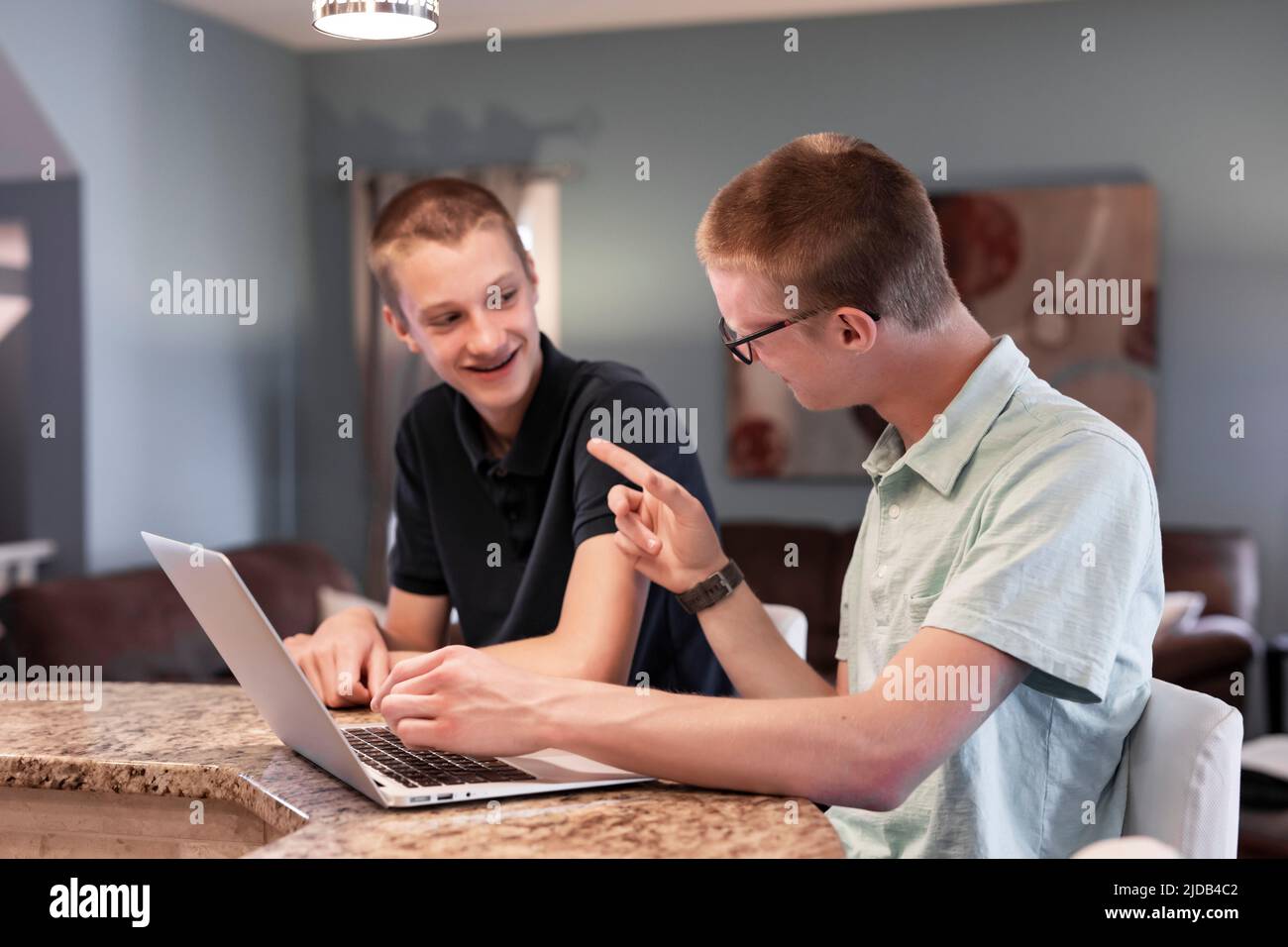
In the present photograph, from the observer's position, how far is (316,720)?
1.11 metres

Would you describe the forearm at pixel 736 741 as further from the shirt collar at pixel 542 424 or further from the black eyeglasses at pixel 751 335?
the shirt collar at pixel 542 424

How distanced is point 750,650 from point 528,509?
0.46 metres

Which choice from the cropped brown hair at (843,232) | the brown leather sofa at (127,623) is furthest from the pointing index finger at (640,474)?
the brown leather sofa at (127,623)

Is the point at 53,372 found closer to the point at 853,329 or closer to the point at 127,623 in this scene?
the point at 127,623

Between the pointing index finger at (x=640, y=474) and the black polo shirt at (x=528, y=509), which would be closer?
the pointing index finger at (x=640, y=474)

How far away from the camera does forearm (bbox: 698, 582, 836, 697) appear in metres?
1.43

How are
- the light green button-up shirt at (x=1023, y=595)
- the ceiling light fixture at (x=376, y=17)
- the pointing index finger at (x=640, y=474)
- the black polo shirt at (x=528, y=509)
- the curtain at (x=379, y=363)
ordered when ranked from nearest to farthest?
the light green button-up shirt at (x=1023, y=595)
the pointing index finger at (x=640, y=474)
the ceiling light fixture at (x=376, y=17)
the black polo shirt at (x=528, y=509)
the curtain at (x=379, y=363)

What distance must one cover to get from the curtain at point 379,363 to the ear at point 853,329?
409 cm

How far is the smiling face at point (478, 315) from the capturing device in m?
1.74

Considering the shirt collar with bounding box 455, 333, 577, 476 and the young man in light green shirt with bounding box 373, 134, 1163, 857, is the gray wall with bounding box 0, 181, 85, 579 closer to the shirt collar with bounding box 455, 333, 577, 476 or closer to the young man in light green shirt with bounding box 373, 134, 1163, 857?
the shirt collar with bounding box 455, 333, 577, 476

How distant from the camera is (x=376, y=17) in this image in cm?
162

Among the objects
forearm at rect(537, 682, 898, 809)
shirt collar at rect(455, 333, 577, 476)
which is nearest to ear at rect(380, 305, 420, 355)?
shirt collar at rect(455, 333, 577, 476)

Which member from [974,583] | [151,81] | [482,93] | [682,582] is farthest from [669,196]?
[974,583]
